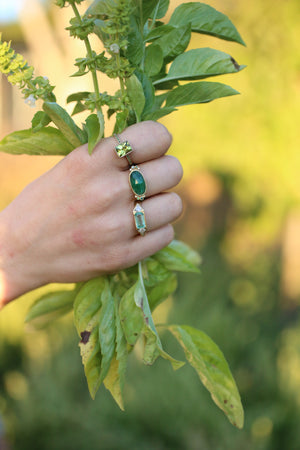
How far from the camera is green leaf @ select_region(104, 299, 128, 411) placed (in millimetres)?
600

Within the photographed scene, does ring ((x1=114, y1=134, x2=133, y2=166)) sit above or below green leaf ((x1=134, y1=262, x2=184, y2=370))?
above

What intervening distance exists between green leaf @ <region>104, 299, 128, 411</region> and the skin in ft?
0.30

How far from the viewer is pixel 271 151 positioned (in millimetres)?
3166

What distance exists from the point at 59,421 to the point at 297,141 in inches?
92.1

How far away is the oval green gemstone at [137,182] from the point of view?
0.61 m

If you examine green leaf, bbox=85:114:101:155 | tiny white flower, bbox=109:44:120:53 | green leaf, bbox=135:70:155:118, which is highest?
tiny white flower, bbox=109:44:120:53

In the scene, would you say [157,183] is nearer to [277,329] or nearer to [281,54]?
[281,54]

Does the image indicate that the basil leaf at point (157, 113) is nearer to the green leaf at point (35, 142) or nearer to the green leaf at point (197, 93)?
the green leaf at point (197, 93)

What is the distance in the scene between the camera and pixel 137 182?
61cm

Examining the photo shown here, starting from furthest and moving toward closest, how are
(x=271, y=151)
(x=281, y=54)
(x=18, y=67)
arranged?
(x=271, y=151)
(x=281, y=54)
(x=18, y=67)

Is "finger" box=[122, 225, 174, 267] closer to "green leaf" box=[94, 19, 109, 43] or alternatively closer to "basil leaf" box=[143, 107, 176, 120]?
"basil leaf" box=[143, 107, 176, 120]

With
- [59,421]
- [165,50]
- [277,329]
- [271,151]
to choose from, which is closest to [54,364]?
[59,421]

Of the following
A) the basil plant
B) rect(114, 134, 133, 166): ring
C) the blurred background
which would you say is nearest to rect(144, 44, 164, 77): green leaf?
the basil plant

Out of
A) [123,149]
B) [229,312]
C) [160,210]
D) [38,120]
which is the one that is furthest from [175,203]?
[229,312]
